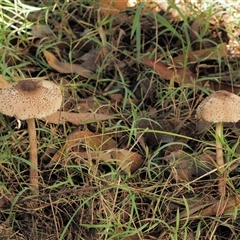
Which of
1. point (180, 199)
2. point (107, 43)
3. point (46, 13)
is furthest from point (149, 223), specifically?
point (46, 13)

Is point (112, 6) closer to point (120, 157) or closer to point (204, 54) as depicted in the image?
point (204, 54)

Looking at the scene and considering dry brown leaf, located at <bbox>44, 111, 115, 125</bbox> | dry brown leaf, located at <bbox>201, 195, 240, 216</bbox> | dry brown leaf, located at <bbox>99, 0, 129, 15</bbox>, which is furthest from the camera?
dry brown leaf, located at <bbox>99, 0, 129, 15</bbox>

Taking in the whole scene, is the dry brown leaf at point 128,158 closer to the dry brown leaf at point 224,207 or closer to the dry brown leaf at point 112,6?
the dry brown leaf at point 224,207

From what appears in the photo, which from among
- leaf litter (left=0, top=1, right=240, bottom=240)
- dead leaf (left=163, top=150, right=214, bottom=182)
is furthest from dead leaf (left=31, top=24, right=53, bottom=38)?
dead leaf (left=163, top=150, right=214, bottom=182)

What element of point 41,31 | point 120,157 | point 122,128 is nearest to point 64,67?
point 41,31

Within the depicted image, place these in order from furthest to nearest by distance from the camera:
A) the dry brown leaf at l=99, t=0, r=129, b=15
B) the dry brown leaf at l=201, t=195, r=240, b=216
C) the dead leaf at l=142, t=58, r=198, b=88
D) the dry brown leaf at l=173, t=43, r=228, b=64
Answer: the dry brown leaf at l=99, t=0, r=129, b=15 < the dry brown leaf at l=173, t=43, r=228, b=64 < the dead leaf at l=142, t=58, r=198, b=88 < the dry brown leaf at l=201, t=195, r=240, b=216

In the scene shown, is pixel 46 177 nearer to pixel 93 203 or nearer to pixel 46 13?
pixel 93 203

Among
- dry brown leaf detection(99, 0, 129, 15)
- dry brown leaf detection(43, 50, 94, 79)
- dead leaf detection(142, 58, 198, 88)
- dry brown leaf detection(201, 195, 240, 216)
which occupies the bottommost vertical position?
dry brown leaf detection(201, 195, 240, 216)

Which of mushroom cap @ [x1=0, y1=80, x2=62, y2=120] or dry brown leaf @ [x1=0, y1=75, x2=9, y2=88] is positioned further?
dry brown leaf @ [x1=0, y1=75, x2=9, y2=88]

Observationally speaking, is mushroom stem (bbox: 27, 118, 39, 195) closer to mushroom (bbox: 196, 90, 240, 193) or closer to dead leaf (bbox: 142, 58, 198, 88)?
mushroom (bbox: 196, 90, 240, 193)
